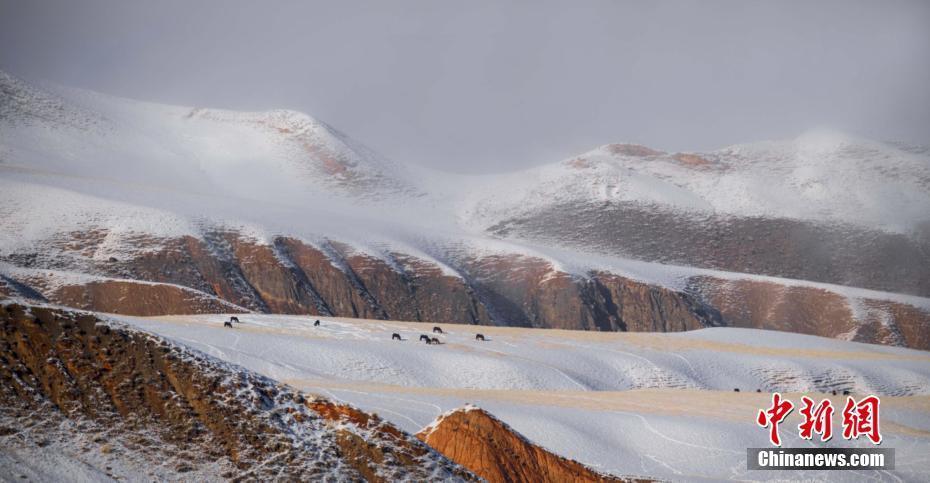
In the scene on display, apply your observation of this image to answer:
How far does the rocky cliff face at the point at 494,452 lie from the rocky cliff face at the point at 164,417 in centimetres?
512

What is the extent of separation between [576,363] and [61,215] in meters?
68.4

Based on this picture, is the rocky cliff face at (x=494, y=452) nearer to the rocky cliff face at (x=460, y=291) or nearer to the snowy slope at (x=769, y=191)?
the rocky cliff face at (x=460, y=291)

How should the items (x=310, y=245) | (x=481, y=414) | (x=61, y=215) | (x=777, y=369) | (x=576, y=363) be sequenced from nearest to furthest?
1. (x=481, y=414)
2. (x=576, y=363)
3. (x=777, y=369)
4. (x=61, y=215)
5. (x=310, y=245)

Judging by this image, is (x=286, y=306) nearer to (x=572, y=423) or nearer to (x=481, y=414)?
(x=572, y=423)

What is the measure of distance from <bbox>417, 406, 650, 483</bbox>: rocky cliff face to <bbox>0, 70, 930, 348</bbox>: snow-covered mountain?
58010mm

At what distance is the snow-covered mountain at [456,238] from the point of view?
105 m

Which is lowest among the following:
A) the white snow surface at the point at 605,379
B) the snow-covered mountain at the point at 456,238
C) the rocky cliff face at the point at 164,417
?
the white snow surface at the point at 605,379

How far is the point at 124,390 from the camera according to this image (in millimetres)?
18922

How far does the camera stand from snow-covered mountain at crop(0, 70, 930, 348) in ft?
344

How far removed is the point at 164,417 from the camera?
61.6 feet

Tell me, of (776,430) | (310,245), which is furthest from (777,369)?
(310,245)

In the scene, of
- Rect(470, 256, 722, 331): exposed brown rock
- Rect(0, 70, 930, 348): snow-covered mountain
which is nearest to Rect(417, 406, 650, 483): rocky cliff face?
Rect(0, 70, 930, 348): snow-covered mountain

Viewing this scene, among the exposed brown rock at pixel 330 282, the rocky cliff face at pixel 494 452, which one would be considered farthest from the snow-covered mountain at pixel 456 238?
the rocky cliff face at pixel 494 452

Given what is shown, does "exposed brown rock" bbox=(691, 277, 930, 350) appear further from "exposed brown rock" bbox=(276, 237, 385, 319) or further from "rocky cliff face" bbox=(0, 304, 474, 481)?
"rocky cliff face" bbox=(0, 304, 474, 481)
